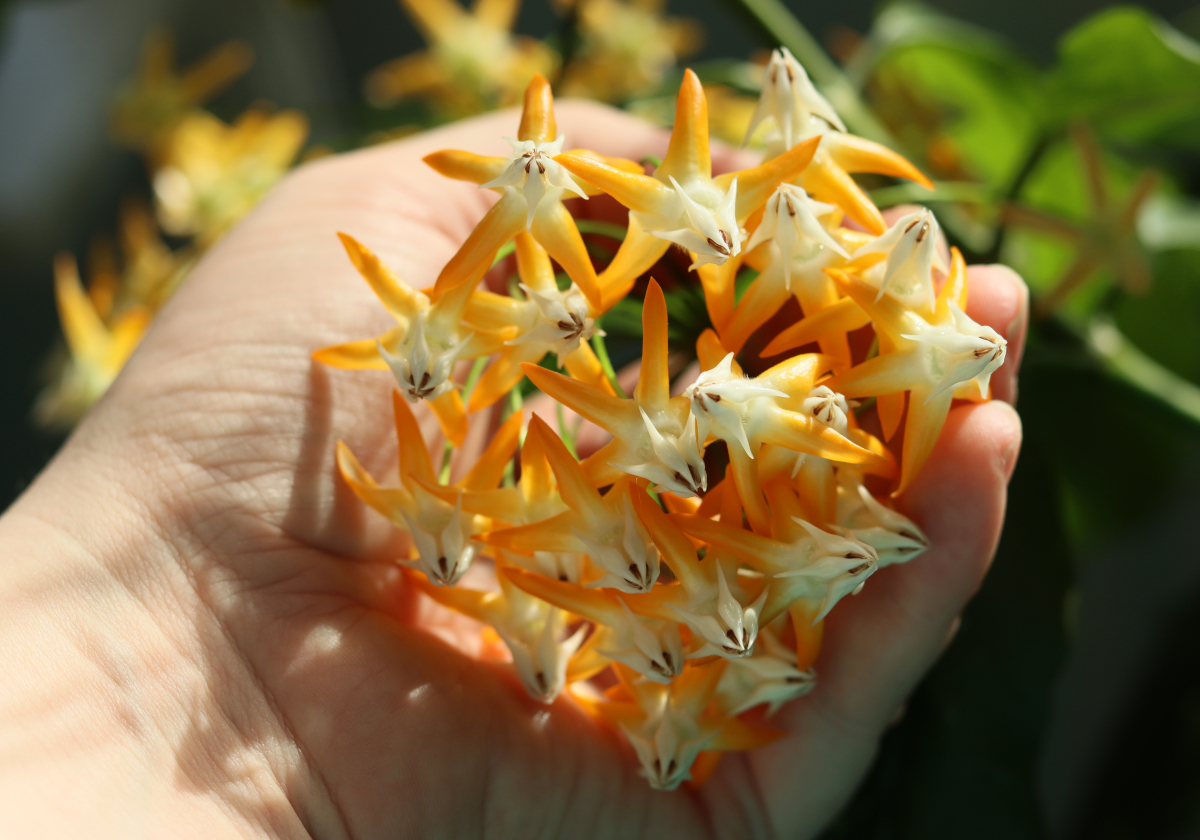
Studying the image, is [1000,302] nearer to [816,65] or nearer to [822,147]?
[822,147]

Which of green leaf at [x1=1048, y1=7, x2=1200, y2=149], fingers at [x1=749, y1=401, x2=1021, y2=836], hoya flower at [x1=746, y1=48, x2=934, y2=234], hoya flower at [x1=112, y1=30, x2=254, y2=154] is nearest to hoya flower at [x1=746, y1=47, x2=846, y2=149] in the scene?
→ hoya flower at [x1=746, y1=48, x2=934, y2=234]

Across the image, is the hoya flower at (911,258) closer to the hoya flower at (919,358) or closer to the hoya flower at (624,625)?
the hoya flower at (919,358)

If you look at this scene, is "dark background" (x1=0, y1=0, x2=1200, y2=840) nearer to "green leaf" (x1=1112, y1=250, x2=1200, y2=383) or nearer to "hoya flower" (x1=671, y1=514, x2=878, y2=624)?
"green leaf" (x1=1112, y1=250, x2=1200, y2=383)

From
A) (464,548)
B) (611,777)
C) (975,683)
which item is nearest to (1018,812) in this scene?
(975,683)

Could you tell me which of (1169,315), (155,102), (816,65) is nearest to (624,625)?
(816,65)

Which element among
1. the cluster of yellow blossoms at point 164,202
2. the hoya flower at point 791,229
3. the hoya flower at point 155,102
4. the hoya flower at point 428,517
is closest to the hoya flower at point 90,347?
the cluster of yellow blossoms at point 164,202

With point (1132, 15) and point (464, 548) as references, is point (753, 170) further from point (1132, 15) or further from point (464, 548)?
point (1132, 15)
